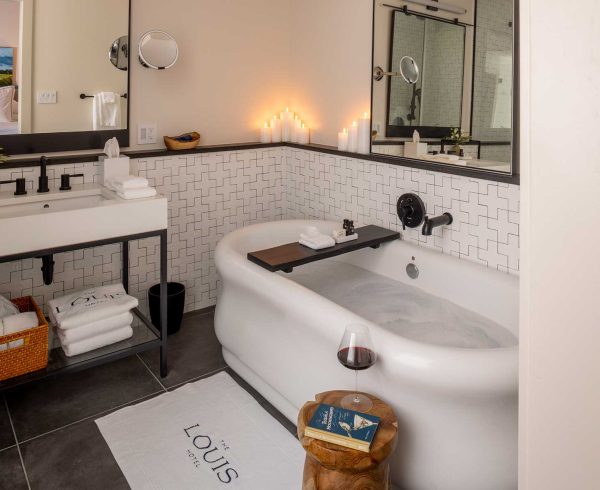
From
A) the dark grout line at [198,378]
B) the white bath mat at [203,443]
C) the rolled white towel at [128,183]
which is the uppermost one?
the rolled white towel at [128,183]

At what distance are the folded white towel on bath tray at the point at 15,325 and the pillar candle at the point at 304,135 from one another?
2184 millimetres

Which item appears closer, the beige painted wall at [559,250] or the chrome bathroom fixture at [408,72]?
the beige painted wall at [559,250]

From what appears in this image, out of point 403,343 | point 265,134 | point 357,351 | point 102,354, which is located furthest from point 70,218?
point 265,134

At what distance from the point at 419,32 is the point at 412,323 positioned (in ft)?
5.52

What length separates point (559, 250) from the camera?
0.88m

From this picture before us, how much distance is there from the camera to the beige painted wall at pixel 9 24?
104 inches

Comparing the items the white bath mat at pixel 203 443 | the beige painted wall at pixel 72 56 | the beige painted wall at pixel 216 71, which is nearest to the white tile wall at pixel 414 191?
the beige painted wall at pixel 216 71

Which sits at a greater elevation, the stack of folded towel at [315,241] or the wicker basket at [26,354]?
the stack of folded towel at [315,241]

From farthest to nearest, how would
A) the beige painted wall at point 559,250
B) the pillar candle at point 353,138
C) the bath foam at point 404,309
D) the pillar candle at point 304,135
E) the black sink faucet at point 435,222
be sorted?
the pillar candle at point 304,135 → the pillar candle at point 353,138 → the black sink faucet at point 435,222 → the bath foam at point 404,309 → the beige painted wall at point 559,250

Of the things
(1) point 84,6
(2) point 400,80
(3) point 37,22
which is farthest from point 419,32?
(3) point 37,22

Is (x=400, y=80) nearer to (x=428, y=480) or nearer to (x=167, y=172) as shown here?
(x=167, y=172)

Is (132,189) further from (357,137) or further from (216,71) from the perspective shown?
(357,137)

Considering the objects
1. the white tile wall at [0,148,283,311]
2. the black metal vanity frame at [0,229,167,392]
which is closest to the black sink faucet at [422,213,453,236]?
the black metal vanity frame at [0,229,167,392]

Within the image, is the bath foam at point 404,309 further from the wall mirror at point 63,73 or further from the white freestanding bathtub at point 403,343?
the wall mirror at point 63,73
